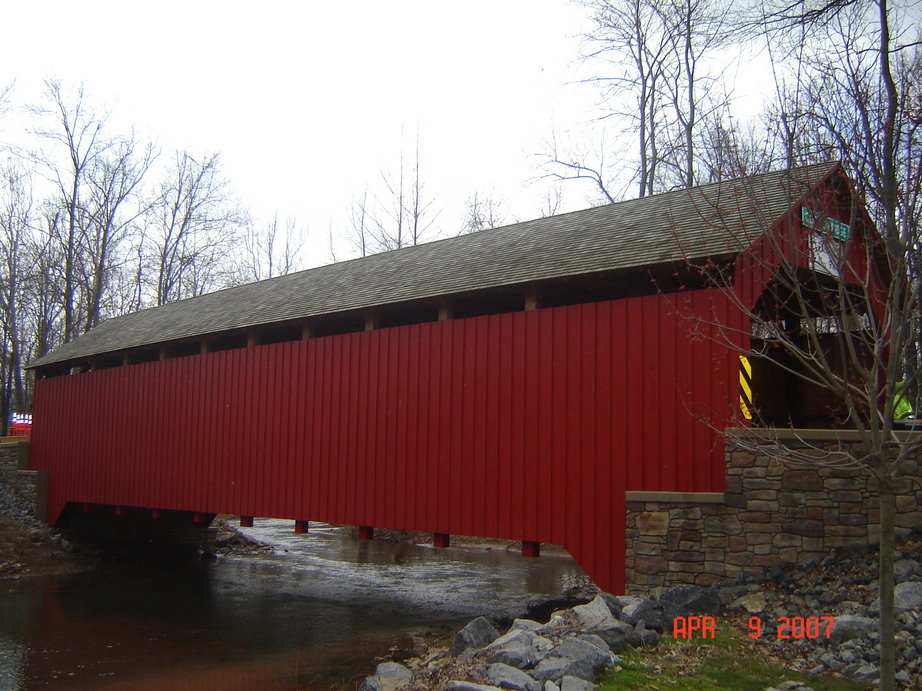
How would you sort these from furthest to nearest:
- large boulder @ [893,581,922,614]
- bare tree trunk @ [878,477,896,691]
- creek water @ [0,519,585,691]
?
creek water @ [0,519,585,691], large boulder @ [893,581,922,614], bare tree trunk @ [878,477,896,691]

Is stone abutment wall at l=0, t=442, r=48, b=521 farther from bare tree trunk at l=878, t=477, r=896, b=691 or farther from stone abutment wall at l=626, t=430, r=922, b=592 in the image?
bare tree trunk at l=878, t=477, r=896, b=691

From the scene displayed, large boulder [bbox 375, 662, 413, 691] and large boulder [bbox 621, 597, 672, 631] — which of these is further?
large boulder [bbox 375, 662, 413, 691]

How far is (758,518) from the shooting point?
628 centimetres

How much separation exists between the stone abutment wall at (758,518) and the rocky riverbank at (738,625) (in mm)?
157

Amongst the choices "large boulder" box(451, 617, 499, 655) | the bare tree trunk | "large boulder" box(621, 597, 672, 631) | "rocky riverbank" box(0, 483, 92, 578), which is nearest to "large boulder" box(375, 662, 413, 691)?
"large boulder" box(451, 617, 499, 655)

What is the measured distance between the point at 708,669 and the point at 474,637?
7.14 feet

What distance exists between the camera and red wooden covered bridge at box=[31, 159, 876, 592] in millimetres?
6969

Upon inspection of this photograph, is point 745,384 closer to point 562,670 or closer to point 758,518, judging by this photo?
point 758,518

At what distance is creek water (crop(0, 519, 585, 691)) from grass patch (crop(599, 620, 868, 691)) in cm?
341

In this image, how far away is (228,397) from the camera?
37.9ft

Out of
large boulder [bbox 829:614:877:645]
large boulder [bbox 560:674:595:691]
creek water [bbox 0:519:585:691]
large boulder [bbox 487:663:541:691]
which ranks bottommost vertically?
creek water [bbox 0:519:585:691]

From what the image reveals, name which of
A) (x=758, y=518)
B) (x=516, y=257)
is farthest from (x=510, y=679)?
(x=516, y=257)

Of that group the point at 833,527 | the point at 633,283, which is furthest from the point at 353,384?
the point at 833,527

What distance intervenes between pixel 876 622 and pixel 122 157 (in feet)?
85.4
